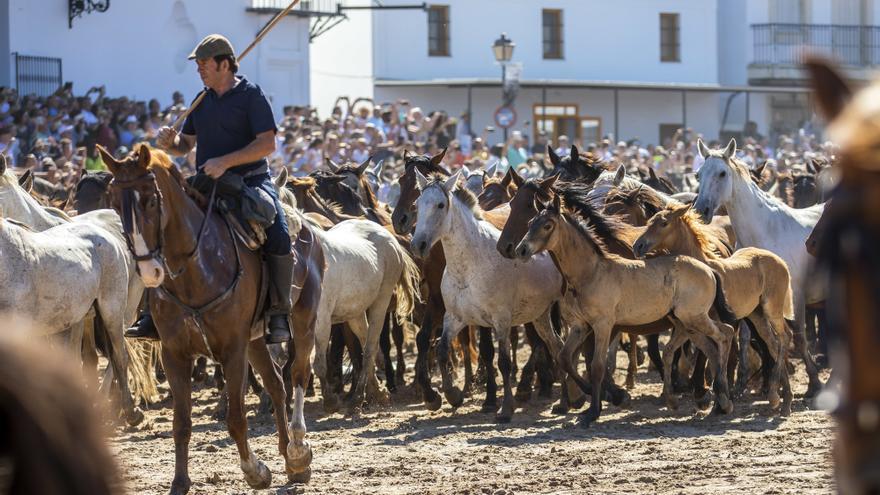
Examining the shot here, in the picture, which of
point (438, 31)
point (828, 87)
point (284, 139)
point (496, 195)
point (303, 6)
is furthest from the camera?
point (438, 31)

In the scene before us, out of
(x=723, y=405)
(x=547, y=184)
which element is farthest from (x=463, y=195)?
(x=723, y=405)

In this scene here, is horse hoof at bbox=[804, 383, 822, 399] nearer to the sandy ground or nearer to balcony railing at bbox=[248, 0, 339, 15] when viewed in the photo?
the sandy ground

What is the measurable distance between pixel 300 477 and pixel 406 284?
17.0 feet

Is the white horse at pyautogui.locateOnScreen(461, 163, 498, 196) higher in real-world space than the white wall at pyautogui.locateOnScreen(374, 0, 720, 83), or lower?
lower

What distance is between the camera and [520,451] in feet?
33.6

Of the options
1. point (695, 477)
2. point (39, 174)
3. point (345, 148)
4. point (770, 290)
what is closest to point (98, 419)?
point (695, 477)

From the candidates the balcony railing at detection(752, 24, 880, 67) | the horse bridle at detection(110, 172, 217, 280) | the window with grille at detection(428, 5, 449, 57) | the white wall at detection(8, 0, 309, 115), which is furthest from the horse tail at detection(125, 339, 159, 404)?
the balcony railing at detection(752, 24, 880, 67)

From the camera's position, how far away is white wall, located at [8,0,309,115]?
27891 millimetres

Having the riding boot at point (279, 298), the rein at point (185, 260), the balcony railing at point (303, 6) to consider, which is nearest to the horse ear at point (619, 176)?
the riding boot at point (279, 298)

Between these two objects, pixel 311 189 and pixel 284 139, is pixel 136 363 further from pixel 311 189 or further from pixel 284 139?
pixel 284 139

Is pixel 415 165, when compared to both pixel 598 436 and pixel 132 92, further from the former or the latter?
pixel 132 92

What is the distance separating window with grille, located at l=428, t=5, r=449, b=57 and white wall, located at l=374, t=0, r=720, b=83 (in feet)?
0.66

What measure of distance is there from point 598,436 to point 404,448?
1563 millimetres

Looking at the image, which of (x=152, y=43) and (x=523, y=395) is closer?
(x=523, y=395)
